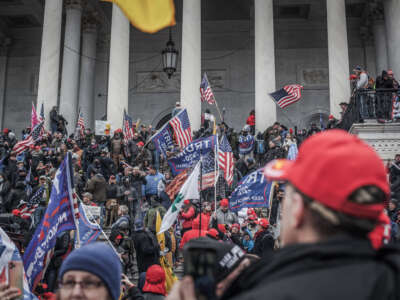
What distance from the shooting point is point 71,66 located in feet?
89.4

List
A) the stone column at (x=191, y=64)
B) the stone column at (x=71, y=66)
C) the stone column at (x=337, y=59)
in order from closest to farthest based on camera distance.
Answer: the stone column at (x=337, y=59), the stone column at (x=191, y=64), the stone column at (x=71, y=66)

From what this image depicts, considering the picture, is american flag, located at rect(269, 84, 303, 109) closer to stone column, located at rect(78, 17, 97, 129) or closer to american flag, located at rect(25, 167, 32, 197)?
american flag, located at rect(25, 167, 32, 197)

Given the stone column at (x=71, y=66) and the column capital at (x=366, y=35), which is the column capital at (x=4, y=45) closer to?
the stone column at (x=71, y=66)

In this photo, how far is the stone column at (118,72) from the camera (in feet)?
76.0

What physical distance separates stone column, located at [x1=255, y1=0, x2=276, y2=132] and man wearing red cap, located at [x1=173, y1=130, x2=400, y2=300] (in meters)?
20.8

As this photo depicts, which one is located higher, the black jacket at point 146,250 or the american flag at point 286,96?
the american flag at point 286,96

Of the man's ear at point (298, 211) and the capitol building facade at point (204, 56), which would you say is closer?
the man's ear at point (298, 211)

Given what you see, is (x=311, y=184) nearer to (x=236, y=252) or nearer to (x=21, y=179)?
(x=236, y=252)

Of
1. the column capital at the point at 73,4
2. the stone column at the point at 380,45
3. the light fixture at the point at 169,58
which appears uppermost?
the column capital at the point at 73,4

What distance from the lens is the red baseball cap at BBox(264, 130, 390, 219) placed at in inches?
53.6

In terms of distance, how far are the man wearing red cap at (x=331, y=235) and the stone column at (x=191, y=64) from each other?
68.2 ft

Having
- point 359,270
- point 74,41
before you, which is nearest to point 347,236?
point 359,270

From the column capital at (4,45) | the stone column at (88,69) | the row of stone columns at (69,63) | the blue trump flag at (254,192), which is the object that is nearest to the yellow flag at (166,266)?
the blue trump flag at (254,192)

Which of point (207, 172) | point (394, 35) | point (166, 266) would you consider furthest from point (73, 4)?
point (166, 266)
